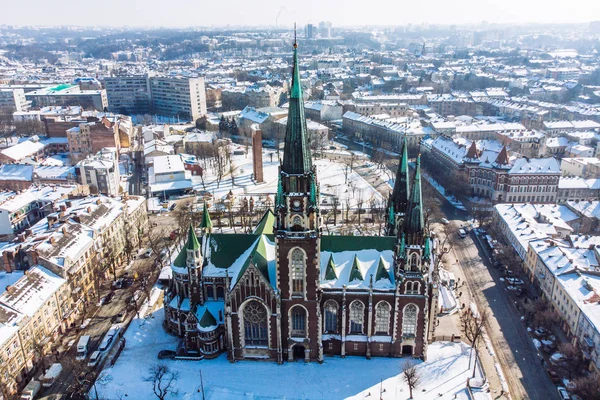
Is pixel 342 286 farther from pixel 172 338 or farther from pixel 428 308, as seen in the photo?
pixel 172 338

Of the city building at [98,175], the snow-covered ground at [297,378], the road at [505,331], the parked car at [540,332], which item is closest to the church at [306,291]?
the snow-covered ground at [297,378]

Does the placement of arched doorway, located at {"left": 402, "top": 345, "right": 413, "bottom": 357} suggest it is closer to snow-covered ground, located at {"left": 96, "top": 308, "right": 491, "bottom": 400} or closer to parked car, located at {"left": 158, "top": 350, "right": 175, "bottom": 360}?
snow-covered ground, located at {"left": 96, "top": 308, "right": 491, "bottom": 400}

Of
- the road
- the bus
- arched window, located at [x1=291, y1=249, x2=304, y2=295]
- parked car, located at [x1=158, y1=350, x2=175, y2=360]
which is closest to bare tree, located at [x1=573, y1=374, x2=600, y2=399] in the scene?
the road

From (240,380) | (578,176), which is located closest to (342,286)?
(240,380)

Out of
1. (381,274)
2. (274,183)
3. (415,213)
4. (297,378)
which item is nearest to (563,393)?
(381,274)

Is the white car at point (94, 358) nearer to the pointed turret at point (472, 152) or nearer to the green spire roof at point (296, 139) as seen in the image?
the green spire roof at point (296, 139)

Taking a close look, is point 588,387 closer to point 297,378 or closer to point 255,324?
point 297,378
